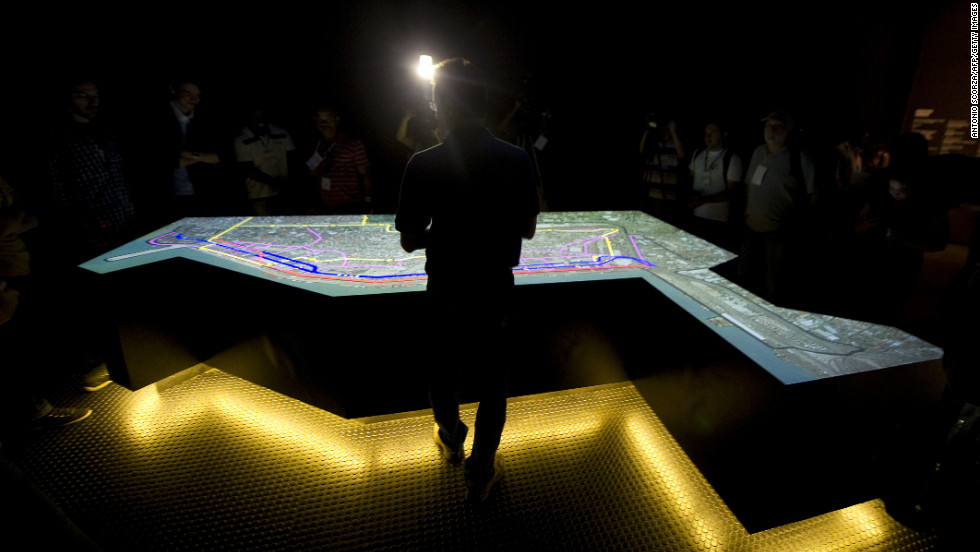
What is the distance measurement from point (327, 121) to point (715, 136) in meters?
3.03

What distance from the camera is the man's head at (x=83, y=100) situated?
232 cm

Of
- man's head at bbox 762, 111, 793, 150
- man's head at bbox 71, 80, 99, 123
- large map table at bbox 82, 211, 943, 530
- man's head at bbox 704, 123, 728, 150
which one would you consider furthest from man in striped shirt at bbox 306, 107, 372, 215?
man's head at bbox 762, 111, 793, 150

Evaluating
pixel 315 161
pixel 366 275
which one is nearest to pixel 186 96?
pixel 315 161

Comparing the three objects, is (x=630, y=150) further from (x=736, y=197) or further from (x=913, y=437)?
(x=913, y=437)

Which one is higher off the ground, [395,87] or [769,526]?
[395,87]

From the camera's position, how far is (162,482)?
160 centimetres

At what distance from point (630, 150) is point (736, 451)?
3.93m

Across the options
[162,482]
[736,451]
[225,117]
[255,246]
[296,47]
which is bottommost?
[162,482]

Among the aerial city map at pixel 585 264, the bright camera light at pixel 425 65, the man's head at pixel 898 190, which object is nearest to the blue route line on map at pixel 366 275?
the aerial city map at pixel 585 264

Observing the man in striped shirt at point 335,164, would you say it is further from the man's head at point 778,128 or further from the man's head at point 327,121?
the man's head at point 778,128

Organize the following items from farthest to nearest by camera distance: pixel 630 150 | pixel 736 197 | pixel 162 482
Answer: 1. pixel 630 150
2. pixel 736 197
3. pixel 162 482

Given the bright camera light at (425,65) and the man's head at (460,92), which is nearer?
the man's head at (460,92)

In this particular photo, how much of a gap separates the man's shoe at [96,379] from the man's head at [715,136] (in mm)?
4006

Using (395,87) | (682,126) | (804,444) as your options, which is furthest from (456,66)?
(682,126)
